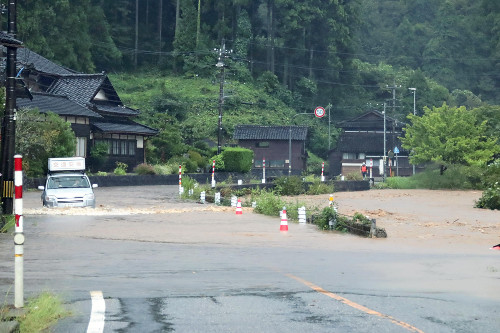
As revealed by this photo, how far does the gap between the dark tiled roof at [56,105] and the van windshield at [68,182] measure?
20.7 metres

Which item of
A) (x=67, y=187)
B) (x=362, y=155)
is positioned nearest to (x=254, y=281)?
(x=67, y=187)

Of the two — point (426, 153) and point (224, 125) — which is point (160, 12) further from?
point (426, 153)

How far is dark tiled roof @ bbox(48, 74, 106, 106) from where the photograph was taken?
61.2 meters

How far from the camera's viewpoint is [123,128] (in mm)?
60844

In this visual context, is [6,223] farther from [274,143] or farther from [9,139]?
[274,143]

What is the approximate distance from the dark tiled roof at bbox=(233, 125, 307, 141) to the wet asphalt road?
2348 inches

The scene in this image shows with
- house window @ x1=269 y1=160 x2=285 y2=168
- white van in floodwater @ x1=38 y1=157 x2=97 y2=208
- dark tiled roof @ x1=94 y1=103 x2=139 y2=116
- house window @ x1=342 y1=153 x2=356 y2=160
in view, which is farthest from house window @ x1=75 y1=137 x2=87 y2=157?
house window @ x1=342 y1=153 x2=356 y2=160

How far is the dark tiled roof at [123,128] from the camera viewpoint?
58.9 metres

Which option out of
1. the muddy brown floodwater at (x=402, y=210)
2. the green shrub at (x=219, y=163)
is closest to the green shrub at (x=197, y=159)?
the green shrub at (x=219, y=163)

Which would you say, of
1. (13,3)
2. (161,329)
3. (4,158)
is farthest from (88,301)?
(13,3)

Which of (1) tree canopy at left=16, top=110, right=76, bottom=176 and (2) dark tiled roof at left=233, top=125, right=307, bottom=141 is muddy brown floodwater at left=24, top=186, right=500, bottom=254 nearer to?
(1) tree canopy at left=16, top=110, right=76, bottom=176

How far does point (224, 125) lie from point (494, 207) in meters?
47.8

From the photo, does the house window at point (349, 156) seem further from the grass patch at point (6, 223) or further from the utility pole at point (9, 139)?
the grass patch at point (6, 223)

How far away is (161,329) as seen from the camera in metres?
8.21
